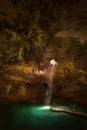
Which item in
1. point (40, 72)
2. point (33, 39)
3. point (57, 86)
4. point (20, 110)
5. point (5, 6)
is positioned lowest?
point (20, 110)

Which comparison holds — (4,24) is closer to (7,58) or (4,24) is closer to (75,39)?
(7,58)

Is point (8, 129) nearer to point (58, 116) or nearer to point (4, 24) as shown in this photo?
point (58, 116)

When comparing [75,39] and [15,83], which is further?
[15,83]

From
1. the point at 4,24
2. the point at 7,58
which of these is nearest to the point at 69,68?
the point at 7,58

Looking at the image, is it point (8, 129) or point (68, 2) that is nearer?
point (8, 129)

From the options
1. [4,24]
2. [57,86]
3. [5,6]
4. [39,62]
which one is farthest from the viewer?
[57,86]

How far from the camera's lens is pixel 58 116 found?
11133 mm

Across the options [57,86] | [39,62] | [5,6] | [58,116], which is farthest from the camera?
[57,86]

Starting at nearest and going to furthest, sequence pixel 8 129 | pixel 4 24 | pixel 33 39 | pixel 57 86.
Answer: pixel 8 129 < pixel 4 24 < pixel 33 39 < pixel 57 86

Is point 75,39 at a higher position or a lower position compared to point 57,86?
higher

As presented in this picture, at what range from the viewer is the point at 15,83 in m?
17.1

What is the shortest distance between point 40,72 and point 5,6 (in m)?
7.02

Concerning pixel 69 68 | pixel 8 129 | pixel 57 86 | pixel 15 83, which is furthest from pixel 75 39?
pixel 8 129

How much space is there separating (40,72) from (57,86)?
275cm
